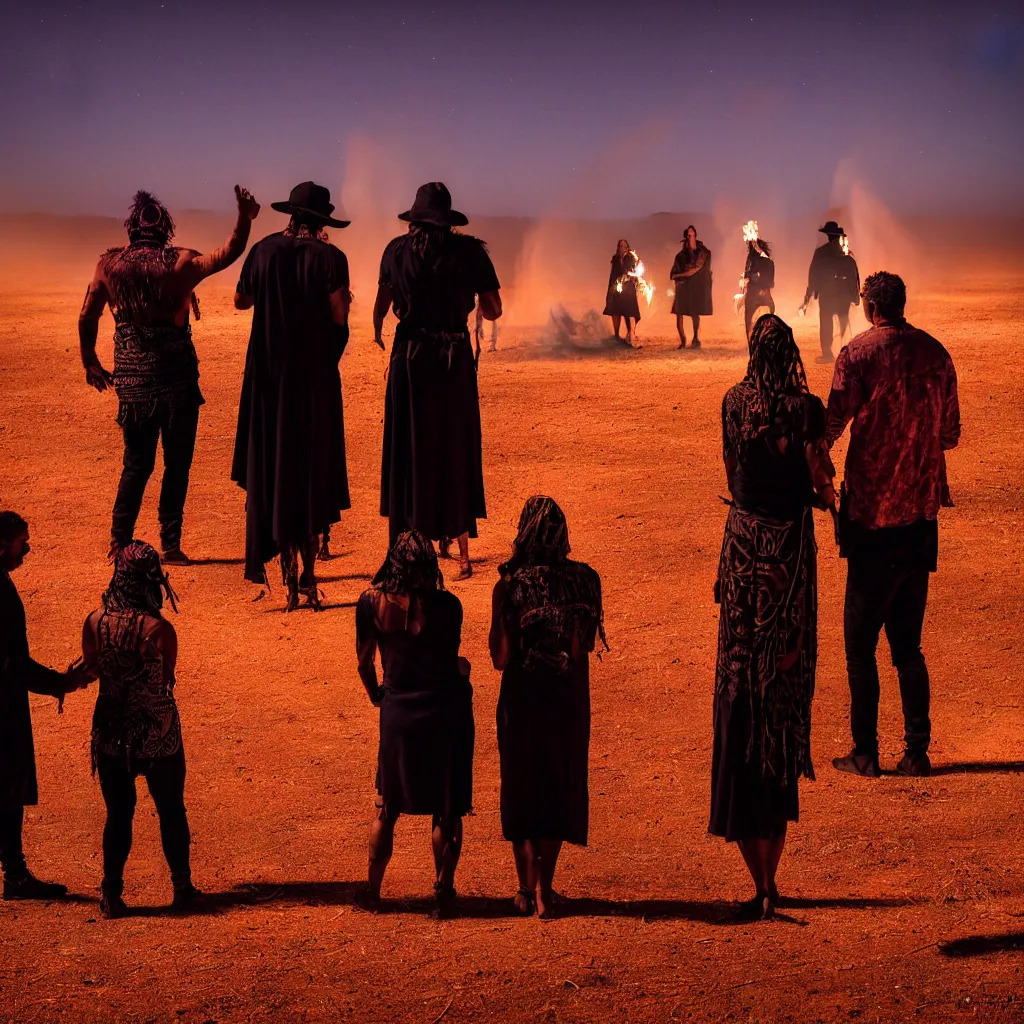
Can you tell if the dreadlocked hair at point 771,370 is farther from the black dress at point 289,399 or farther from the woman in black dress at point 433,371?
the black dress at point 289,399

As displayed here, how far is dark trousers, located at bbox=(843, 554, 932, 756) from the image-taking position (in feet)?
21.3

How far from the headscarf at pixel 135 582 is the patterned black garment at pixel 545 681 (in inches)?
48.6

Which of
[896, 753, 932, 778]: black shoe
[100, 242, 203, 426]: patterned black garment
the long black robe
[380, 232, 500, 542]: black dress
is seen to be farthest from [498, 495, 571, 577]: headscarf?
[100, 242, 203, 426]: patterned black garment

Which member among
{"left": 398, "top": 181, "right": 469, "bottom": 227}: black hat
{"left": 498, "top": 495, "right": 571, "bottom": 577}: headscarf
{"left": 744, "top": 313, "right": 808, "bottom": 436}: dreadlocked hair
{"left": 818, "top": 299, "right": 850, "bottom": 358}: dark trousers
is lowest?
{"left": 498, "top": 495, "right": 571, "bottom": 577}: headscarf

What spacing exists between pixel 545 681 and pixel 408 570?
0.62 m

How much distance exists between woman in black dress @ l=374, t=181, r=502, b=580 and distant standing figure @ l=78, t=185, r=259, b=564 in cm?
101

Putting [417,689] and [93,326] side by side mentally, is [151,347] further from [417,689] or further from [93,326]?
[417,689]

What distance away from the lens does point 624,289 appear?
20297 millimetres

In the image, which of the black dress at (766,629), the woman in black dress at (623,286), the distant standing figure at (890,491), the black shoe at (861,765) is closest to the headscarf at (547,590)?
the black dress at (766,629)

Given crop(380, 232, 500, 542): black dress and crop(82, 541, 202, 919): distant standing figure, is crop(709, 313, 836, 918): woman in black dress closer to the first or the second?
crop(82, 541, 202, 919): distant standing figure

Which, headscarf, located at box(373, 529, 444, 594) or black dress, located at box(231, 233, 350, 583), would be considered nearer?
headscarf, located at box(373, 529, 444, 594)

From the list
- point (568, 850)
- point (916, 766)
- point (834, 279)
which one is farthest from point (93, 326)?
point (834, 279)

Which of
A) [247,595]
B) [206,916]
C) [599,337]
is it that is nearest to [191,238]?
[599,337]

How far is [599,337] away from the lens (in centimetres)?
2206
